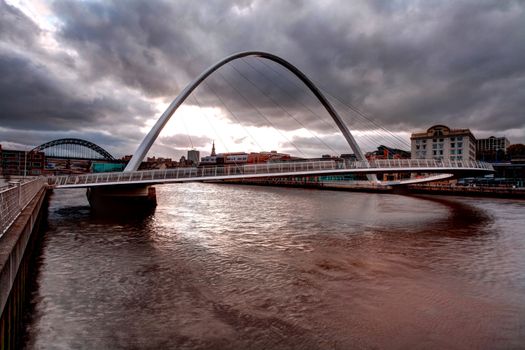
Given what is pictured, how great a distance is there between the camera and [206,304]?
813 cm

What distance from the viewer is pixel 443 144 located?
289 feet

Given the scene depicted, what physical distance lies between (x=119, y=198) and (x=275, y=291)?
2233 centimetres

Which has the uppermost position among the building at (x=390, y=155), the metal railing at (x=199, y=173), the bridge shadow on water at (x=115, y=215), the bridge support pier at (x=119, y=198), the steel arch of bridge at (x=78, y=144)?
the steel arch of bridge at (x=78, y=144)

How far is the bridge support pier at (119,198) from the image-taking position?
27234 millimetres

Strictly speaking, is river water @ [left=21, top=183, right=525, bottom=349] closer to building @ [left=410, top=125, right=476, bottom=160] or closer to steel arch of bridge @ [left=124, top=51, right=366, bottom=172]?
steel arch of bridge @ [left=124, top=51, right=366, bottom=172]

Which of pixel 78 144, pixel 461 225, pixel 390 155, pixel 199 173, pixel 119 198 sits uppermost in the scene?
pixel 78 144

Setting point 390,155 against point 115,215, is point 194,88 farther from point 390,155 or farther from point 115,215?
point 390,155

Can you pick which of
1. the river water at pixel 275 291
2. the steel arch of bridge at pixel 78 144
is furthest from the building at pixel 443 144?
the steel arch of bridge at pixel 78 144

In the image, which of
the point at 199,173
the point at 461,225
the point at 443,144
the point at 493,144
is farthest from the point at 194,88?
the point at 493,144

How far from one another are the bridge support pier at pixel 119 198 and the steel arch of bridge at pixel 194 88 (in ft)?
6.01

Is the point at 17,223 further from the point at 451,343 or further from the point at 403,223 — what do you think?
the point at 403,223

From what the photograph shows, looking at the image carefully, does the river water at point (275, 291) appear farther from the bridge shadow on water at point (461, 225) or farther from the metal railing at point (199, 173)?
the metal railing at point (199, 173)

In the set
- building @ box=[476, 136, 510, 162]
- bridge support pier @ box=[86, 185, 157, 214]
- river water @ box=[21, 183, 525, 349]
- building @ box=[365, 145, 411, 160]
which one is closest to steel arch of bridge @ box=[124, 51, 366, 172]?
bridge support pier @ box=[86, 185, 157, 214]

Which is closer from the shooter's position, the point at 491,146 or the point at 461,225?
the point at 461,225
